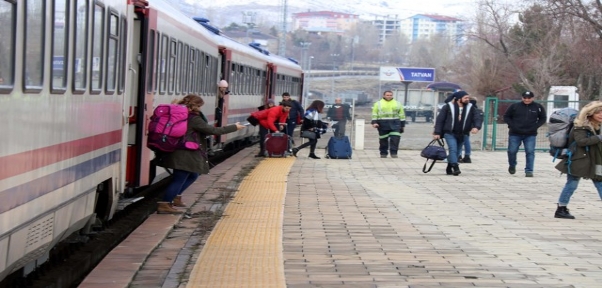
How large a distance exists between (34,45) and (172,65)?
9.52 m

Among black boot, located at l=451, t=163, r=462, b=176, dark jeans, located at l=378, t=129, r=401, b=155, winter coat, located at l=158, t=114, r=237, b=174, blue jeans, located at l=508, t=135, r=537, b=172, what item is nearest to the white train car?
winter coat, located at l=158, t=114, r=237, b=174

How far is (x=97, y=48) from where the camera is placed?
10.1m

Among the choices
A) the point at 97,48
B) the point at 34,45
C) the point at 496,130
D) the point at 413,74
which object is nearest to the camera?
the point at 34,45

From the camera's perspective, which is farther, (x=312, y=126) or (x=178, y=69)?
(x=312, y=126)

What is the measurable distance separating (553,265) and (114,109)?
4330 mm

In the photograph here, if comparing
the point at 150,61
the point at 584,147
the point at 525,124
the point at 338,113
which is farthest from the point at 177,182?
the point at 338,113

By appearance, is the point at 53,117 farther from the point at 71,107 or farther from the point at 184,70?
the point at 184,70

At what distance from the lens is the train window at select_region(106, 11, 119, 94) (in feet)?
35.5

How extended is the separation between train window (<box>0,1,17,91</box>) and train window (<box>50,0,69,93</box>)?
1.07 metres

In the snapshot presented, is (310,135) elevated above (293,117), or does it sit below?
below

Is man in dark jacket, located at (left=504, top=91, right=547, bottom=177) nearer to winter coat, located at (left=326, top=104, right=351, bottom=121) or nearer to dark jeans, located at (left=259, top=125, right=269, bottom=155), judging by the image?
dark jeans, located at (left=259, top=125, right=269, bottom=155)

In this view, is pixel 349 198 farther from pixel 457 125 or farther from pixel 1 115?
pixel 1 115

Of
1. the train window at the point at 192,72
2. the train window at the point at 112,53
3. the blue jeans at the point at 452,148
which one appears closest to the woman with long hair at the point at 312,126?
the blue jeans at the point at 452,148

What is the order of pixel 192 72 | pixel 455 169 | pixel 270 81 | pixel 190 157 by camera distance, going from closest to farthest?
pixel 190 157 < pixel 192 72 < pixel 455 169 < pixel 270 81
